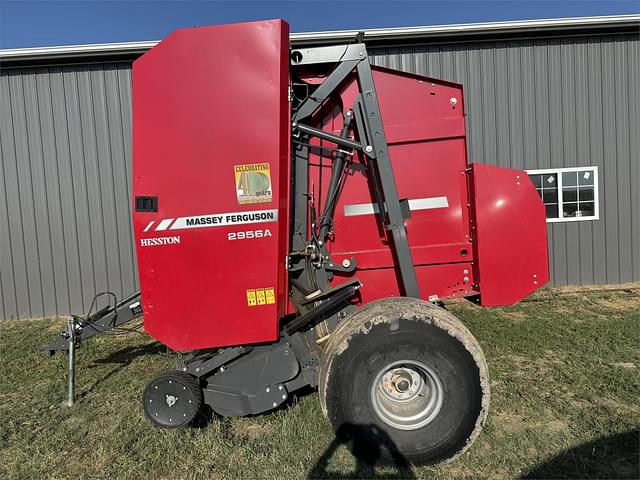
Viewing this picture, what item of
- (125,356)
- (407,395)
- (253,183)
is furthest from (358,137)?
(125,356)

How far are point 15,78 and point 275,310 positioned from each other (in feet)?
23.4

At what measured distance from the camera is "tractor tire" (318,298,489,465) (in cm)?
A: 253

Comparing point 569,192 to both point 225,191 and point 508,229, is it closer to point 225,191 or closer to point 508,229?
point 508,229

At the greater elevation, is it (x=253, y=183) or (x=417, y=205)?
(x=253, y=183)

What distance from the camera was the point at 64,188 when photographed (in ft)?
23.6

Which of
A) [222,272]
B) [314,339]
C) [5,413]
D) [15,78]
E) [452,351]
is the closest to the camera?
[452,351]

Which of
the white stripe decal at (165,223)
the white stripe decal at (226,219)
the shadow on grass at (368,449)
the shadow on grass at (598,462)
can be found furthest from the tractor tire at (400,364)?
the white stripe decal at (165,223)

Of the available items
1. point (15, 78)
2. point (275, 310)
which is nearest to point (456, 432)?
point (275, 310)

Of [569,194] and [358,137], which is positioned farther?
[569,194]

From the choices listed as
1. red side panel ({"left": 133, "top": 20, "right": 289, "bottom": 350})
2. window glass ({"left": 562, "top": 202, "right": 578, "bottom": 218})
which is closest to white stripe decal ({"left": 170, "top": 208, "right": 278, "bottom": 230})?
red side panel ({"left": 133, "top": 20, "right": 289, "bottom": 350})

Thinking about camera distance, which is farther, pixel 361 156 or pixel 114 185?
pixel 114 185

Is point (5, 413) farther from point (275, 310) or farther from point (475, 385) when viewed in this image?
point (475, 385)

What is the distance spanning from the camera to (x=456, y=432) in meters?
2.54

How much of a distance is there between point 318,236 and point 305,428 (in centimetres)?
137
